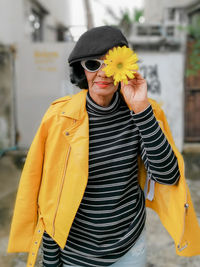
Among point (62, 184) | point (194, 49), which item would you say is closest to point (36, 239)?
point (62, 184)

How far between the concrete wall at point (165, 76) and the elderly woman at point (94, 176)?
17.2ft

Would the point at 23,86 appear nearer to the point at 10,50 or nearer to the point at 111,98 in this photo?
the point at 10,50

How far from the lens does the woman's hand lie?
119cm

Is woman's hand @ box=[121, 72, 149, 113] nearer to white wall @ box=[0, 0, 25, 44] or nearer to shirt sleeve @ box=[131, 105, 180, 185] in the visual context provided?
shirt sleeve @ box=[131, 105, 180, 185]

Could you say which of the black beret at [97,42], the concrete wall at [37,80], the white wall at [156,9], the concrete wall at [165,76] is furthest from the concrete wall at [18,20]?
the black beret at [97,42]

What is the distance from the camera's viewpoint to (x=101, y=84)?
50.9 inches

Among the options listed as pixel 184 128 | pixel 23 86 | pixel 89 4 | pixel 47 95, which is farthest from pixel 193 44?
pixel 23 86

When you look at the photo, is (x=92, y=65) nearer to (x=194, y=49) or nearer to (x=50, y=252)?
(x=50, y=252)

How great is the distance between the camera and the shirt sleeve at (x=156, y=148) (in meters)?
1.19

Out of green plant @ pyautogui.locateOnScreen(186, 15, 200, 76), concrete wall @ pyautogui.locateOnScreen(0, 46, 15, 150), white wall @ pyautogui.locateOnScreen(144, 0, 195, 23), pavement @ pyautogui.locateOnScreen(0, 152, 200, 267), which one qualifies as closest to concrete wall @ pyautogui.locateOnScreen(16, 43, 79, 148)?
concrete wall @ pyautogui.locateOnScreen(0, 46, 15, 150)

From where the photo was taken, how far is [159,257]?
305 centimetres

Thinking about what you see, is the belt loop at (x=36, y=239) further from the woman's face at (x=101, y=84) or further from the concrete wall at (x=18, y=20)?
the concrete wall at (x=18, y=20)

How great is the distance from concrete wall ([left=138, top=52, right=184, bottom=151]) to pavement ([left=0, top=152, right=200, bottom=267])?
147 centimetres

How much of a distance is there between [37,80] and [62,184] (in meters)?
5.66
